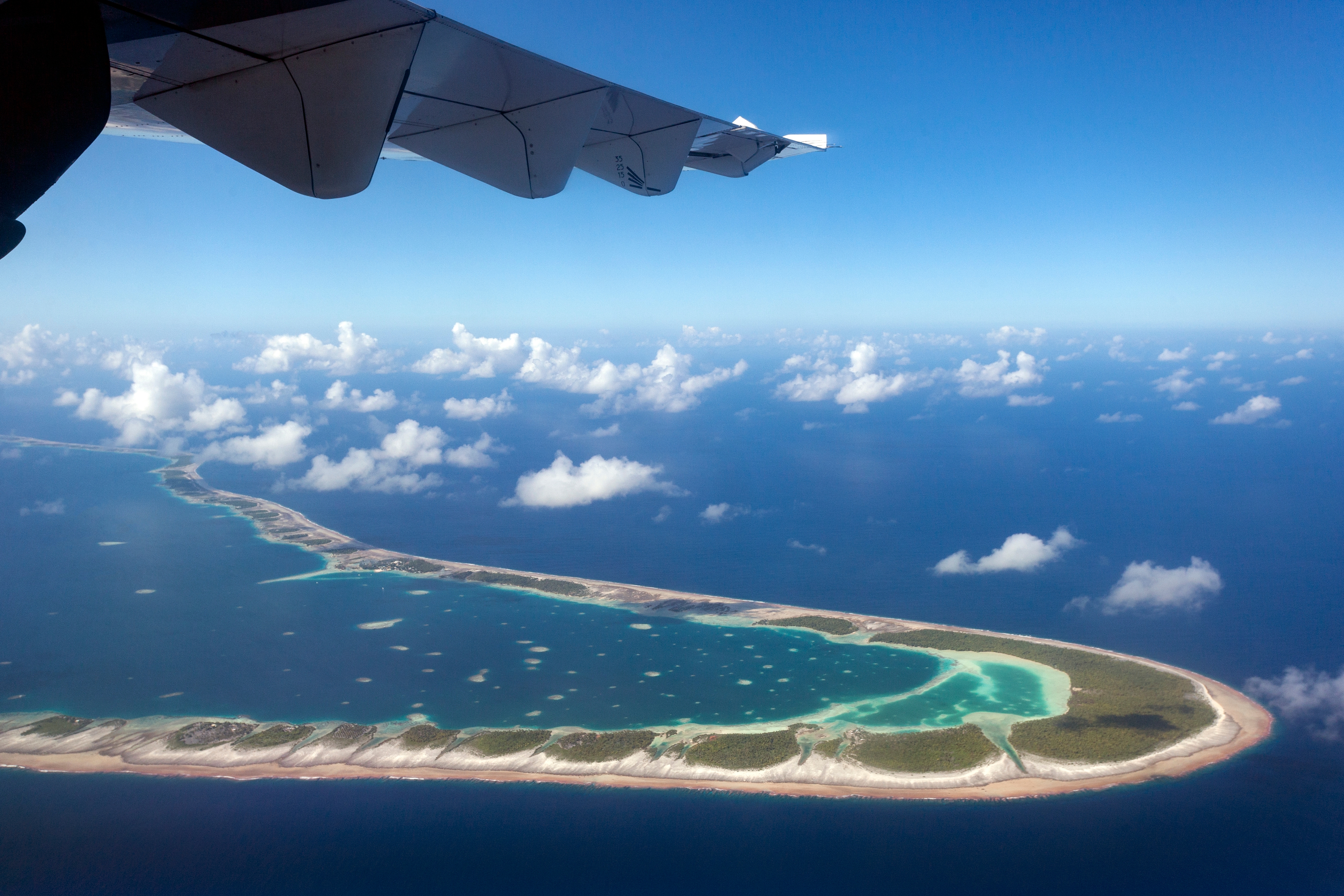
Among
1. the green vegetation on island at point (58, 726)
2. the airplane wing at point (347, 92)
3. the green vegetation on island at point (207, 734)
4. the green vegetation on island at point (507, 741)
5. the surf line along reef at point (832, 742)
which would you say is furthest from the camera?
the green vegetation on island at point (58, 726)

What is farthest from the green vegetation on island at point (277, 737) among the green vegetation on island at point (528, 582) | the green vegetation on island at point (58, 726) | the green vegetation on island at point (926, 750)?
→ the green vegetation on island at point (926, 750)

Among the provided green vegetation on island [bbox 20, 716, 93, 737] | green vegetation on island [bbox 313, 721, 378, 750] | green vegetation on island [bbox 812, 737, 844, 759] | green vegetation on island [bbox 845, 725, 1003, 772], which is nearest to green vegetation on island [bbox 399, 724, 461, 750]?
green vegetation on island [bbox 313, 721, 378, 750]

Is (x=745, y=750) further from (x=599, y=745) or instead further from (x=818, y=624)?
(x=818, y=624)

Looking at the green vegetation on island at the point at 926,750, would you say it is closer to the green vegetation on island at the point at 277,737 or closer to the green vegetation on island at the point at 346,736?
the green vegetation on island at the point at 346,736

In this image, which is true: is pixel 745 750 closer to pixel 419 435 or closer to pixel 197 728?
pixel 197 728

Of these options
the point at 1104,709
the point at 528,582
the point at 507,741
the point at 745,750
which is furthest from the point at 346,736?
the point at 1104,709

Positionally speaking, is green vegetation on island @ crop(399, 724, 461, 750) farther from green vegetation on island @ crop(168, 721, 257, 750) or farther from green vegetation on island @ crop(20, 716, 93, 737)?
green vegetation on island @ crop(20, 716, 93, 737)

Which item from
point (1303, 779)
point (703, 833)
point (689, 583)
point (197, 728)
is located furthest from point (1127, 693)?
point (197, 728)
